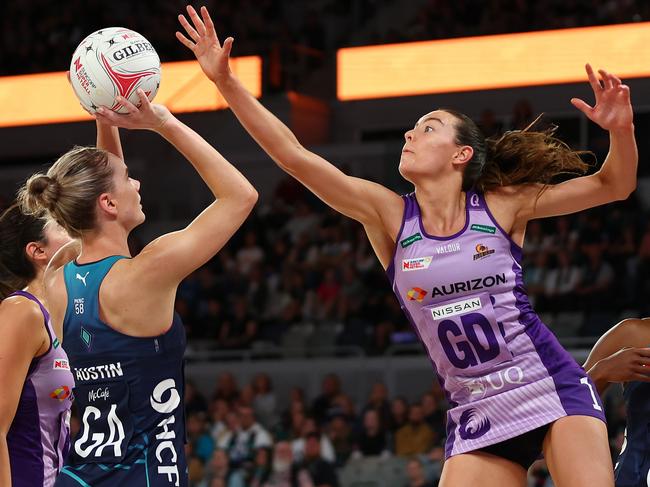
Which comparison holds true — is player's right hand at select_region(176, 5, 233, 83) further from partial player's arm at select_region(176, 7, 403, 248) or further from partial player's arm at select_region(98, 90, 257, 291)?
partial player's arm at select_region(98, 90, 257, 291)

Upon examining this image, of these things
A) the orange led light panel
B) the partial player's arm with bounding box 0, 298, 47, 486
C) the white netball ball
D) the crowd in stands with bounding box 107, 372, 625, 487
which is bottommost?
the crowd in stands with bounding box 107, 372, 625, 487

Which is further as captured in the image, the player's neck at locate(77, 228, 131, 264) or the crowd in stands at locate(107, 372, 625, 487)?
the crowd in stands at locate(107, 372, 625, 487)

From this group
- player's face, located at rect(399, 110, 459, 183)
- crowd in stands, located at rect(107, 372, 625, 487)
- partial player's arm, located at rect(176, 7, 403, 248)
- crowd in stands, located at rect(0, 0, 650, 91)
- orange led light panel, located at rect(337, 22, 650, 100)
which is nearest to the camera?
partial player's arm, located at rect(176, 7, 403, 248)

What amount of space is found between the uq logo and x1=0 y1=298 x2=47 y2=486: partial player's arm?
611 mm

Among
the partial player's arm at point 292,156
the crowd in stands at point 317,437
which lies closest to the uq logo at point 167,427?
the partial player's arm at point 292,156

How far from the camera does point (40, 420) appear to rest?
3910 mm

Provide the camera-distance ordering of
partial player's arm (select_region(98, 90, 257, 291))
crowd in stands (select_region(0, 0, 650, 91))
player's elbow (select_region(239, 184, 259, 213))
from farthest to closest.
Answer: crowd in stands (select_region(0, 0, 650, 91)), player's elbow (select_region(239, 184, 259, 213)), partial player's arm (select_region(98, 90, 257, 291))

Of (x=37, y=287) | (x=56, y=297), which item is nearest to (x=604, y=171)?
(x=56, y=297)

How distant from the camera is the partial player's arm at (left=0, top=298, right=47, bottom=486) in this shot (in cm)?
368

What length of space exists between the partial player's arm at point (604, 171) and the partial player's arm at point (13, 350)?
6.29 ft

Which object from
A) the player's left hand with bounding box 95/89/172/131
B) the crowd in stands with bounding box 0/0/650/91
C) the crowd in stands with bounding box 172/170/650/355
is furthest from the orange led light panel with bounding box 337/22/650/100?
the player's left hand with bounding box 95/89/172/131

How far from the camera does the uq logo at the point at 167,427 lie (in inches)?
133

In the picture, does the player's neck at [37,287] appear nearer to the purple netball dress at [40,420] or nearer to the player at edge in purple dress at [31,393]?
the player at edge in purple dress at [31,393]

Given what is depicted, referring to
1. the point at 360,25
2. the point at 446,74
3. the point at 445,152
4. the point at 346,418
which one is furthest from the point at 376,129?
the point at 445,152
